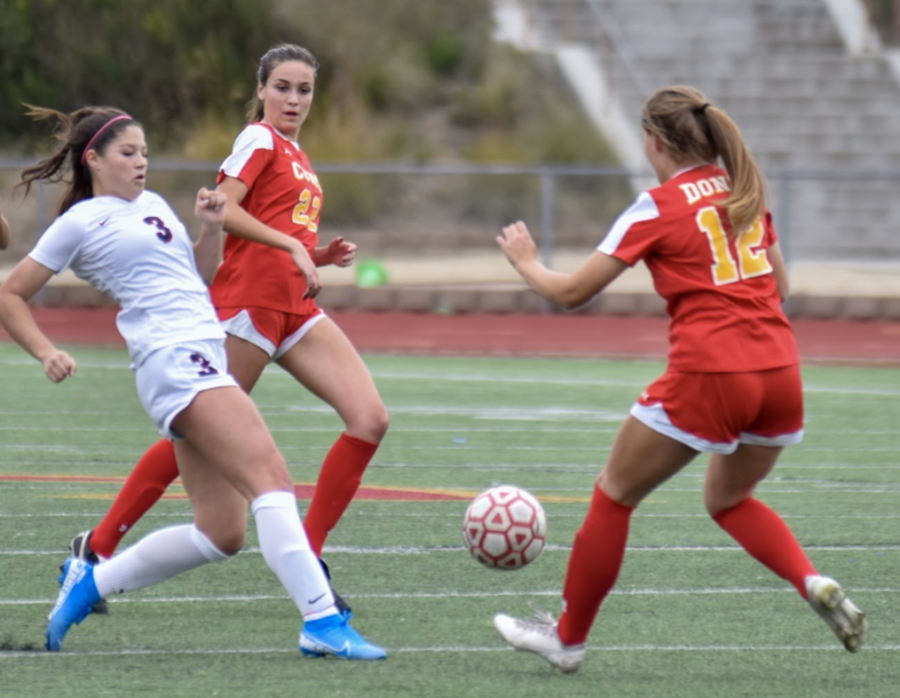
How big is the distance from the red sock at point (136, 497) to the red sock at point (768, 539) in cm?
204

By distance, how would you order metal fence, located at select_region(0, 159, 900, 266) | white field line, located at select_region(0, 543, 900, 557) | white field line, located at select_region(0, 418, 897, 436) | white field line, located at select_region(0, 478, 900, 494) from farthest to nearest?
metal fence, located at select_region(0, 159, 900, 266) < white field line, located at select_region(0, 418, 897, 436) < white field line, located at select_region(0, 478, 900, 494) < white field line, located at select_region(0, 543, 900, 557)

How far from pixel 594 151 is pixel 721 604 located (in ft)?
71.1

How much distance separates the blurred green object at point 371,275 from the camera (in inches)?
854

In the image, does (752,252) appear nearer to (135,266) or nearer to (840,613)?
(840,613)

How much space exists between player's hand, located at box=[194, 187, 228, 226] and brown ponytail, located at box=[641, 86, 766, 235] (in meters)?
1.42

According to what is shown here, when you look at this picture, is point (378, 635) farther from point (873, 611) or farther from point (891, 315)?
point (891, 315)

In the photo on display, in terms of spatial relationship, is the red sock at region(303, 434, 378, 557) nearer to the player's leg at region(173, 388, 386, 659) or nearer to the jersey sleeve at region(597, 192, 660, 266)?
the player's leg at region(173, 388, 386, 659)

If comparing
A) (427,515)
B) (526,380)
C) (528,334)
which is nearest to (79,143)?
(427,515)

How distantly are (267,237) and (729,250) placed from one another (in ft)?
5.85

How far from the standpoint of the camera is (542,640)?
4871 mm

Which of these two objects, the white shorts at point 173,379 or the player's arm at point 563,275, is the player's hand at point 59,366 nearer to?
the white shorts at point 173,379

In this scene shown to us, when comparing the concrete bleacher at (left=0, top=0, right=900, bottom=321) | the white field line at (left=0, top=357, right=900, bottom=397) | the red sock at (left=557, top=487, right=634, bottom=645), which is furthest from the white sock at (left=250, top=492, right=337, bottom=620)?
the concrete bleacher at (left=0, top=0, right=900, bottom=321)

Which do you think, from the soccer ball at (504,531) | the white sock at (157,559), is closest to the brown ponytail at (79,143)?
the white sock at (157,559)

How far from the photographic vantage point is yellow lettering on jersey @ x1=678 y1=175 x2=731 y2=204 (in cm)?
470
